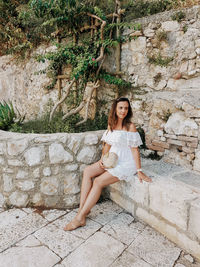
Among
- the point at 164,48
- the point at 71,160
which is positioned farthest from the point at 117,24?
the point at 71,160

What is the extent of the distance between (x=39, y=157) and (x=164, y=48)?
2366 mm

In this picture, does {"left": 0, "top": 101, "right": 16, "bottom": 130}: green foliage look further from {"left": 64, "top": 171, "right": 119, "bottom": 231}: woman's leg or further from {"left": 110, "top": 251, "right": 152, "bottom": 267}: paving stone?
{"left": 110, "top": 251, "right": 152, "bottom": 267}: paving stone

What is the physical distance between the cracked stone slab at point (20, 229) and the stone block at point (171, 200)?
1.17m

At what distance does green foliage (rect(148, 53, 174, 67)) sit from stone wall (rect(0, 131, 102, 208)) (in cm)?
152

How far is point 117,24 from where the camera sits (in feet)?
9.97

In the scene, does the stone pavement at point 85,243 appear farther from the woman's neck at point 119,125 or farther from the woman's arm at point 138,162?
the woman's neck at point 119,125

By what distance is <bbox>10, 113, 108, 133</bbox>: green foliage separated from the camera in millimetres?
2721

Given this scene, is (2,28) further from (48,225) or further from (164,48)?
(48,225)

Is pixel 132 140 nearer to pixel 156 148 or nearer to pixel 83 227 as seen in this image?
pixel 156 148

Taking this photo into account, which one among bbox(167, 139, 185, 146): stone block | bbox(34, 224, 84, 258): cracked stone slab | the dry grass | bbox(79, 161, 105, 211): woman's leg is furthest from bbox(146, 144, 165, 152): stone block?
the dry grass

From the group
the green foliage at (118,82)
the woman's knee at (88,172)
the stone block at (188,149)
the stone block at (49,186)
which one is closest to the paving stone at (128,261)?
the woman's knee at (88,172)

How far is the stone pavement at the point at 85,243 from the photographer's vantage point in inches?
58.6

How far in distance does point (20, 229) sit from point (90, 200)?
751mm

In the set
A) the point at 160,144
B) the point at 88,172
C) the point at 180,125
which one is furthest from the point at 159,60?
the point at 88,172
